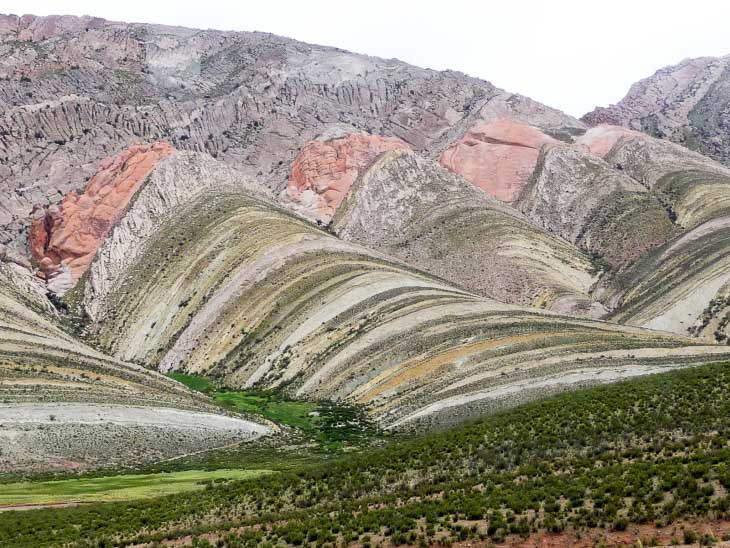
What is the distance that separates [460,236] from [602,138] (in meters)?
49.8

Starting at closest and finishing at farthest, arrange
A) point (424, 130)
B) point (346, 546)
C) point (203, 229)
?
point (346, 546) < point (203, 229) < point (424, 130)

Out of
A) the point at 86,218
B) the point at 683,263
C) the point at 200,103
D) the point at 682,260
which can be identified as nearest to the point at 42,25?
the point at 200,103

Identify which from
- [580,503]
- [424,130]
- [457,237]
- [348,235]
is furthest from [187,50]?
[580,503]

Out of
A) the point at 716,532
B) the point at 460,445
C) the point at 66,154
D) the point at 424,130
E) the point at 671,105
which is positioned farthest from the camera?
the point at 671,105

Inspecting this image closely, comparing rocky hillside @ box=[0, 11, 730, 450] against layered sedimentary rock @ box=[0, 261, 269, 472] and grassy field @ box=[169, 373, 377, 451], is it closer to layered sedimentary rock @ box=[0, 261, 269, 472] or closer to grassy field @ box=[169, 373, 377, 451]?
layered sedimentary rock @ box=[0, 261, 269, 472]

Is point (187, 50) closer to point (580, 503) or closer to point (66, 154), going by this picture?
point (66, 154)

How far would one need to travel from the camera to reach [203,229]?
94562 millimetres

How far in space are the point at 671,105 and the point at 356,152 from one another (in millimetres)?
79671

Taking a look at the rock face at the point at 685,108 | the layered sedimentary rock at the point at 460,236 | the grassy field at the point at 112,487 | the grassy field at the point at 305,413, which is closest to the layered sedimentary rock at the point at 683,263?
the layered sedimentary rock at the point at 460,236

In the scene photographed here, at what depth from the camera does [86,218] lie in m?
108

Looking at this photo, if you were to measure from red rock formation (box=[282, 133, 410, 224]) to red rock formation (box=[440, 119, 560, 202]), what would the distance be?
11.5 meters

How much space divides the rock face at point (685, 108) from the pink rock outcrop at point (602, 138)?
15.4 meters

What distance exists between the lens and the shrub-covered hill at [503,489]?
22.3 m

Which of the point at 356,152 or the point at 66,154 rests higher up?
the point at 356,152
